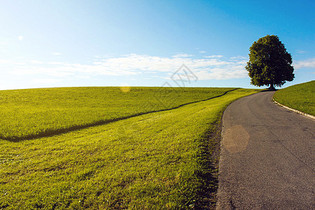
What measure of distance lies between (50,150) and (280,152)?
11.8 metres

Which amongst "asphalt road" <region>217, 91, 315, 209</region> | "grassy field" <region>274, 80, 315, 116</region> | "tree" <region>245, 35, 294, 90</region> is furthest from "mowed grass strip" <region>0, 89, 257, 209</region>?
"tree" <region>245, 35, 294, 90</region>

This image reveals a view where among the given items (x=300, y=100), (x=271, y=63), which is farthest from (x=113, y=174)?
(x=271, y=63)

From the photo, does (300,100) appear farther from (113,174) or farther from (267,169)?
(113,174)

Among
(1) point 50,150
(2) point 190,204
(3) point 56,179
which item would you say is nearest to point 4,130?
(1) point 50,150

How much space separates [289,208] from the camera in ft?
12.4

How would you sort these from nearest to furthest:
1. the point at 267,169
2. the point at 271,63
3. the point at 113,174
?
the point at 267,169
the point at 113,174
the point at 271,63

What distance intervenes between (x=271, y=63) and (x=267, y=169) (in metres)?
60.3

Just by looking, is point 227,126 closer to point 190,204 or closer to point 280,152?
point 280,152

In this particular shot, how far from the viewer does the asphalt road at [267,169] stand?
411 centimetres

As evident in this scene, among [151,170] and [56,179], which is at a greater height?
[151,170]

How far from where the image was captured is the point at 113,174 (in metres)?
5.86

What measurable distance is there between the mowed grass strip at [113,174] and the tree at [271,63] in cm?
5506

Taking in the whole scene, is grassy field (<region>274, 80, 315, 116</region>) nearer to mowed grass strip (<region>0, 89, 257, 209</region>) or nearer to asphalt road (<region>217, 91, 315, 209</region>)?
asphalt road (<region>217, 91, 315, 209</region>)

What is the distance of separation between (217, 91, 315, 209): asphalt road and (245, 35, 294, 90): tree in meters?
51.7
